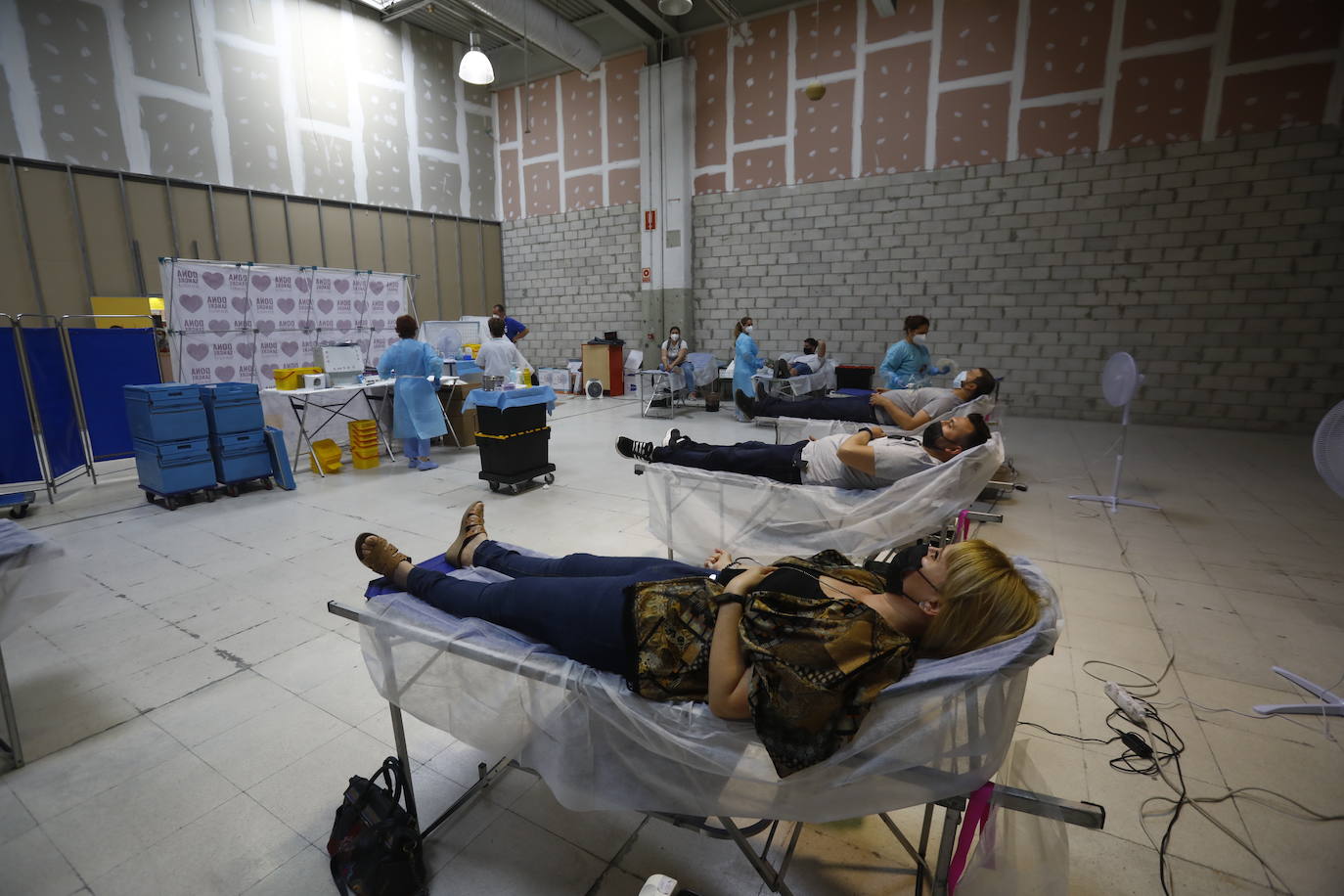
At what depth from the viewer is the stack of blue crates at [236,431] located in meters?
4.53

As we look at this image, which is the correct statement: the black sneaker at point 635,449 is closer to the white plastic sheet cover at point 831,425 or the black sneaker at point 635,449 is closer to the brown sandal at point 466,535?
the white plastic sheet cover at point 831,425

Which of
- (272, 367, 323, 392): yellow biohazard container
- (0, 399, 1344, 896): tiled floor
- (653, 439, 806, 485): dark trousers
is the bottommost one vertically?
(0, 399, 1344, 896): tiled floor

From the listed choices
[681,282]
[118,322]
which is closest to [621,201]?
[681,282]

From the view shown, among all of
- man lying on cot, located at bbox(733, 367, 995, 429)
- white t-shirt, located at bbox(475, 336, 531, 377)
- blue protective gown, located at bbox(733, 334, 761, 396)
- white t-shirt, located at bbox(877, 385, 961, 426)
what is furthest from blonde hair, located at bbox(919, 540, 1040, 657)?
blue protective gown, located at bbox(733, 334, 761, 396)

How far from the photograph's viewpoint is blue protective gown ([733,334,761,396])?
7.55 m

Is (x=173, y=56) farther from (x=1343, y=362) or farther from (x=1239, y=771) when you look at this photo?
(x=1343, y=362)

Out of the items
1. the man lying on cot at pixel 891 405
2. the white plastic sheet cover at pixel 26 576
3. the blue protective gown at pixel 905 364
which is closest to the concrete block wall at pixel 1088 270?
the blue protective gown at pixel 905 364

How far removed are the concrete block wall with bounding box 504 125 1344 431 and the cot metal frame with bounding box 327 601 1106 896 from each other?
7558 millimetres

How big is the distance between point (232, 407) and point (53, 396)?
1544 millimetres

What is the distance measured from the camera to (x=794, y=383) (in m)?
7.34

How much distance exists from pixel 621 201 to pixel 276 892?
34.2 ft

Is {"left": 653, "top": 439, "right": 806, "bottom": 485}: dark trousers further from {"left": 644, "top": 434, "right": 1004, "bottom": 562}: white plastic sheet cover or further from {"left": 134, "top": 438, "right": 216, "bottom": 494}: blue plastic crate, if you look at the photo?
{"left": 134, "top": 438, "right": 216, "bottom": 494}: blue plastic crate

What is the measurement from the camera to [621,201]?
1036 centimetres

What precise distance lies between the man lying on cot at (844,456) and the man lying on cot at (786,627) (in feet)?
4.81
